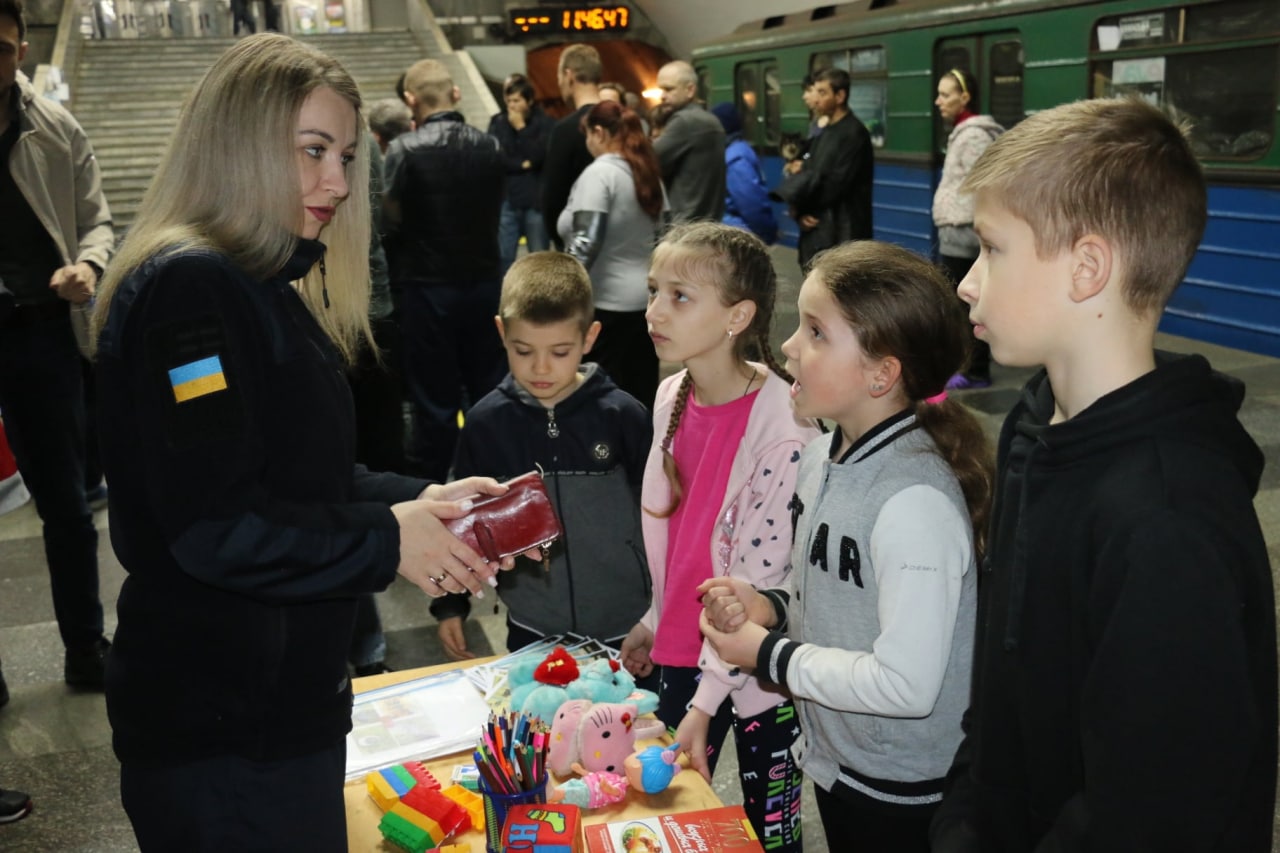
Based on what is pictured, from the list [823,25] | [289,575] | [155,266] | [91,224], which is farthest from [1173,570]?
[823,25]

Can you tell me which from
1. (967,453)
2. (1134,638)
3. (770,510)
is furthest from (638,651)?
(1134,638)

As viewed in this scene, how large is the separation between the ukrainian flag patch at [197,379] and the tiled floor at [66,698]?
179 centimetres

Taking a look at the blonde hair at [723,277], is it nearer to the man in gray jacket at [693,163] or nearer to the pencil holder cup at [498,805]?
the pencil holder cup at [498,805]

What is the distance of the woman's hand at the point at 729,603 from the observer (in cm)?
199

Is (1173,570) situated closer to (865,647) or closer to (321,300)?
(865,647)

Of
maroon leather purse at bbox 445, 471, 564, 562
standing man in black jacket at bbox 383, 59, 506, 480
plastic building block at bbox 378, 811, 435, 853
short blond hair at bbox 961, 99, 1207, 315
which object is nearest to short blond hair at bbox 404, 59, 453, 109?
standing man in black jacket at bbox 383, 59, 506, 480

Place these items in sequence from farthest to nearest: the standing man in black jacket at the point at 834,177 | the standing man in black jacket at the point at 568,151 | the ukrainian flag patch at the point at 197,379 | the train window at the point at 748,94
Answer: the train window at the point at 748,94 → the standing man in black jacket at the point at 834,177 → the standing man in black jacket at the point at 568,151 → the ukrainian flag patch at the point at 197,379

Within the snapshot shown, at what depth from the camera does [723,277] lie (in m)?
2.56

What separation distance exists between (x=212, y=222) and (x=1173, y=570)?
1.30 m

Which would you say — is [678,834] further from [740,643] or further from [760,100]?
[760,100]

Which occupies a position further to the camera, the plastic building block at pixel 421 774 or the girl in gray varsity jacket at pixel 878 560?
the plastic building block at pixel 421 774

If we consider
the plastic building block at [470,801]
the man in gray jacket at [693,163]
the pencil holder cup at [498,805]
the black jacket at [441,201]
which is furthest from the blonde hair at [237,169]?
the man in gray jacket at [693,163]

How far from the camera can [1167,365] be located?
131 centimetres

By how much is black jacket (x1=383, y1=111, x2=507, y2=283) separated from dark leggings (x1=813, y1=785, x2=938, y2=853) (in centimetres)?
353
